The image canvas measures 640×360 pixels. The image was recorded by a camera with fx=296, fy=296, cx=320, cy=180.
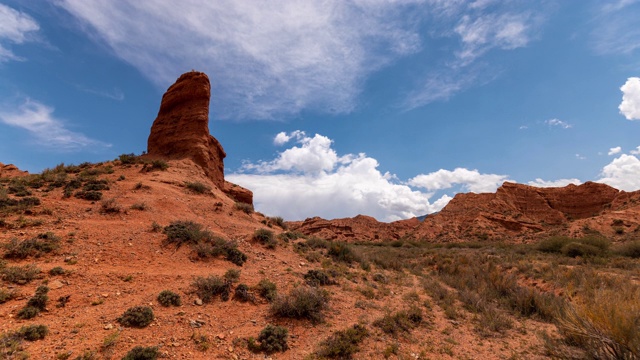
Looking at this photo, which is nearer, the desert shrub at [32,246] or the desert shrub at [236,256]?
the desert shrub at [32,246]

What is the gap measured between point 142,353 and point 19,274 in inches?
173

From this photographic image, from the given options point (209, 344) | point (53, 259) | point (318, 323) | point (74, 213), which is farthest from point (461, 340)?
point (74, 213)

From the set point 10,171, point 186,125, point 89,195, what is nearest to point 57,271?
point 89,195

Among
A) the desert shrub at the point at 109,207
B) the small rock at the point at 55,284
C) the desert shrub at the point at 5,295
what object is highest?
the desert shrub at the point at 109,207

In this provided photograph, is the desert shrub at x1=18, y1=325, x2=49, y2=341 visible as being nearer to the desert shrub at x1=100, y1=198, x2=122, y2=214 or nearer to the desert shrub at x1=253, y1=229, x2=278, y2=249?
the desert shrub at x1=100, y1=198, x2=122, y2=214

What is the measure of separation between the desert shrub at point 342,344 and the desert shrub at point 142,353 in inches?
123

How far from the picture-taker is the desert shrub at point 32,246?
7867 mm

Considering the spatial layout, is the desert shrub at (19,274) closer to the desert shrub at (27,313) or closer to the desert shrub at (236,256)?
the desert shrub at (27,313)

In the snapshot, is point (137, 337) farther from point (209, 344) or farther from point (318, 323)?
point (318, 323)

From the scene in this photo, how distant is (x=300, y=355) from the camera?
620 cm

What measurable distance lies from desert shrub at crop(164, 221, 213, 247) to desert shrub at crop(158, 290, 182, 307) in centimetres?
344

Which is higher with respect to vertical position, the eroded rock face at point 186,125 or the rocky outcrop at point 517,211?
the eroded rock face at point 186,125

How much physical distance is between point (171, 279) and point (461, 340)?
7.98 metres

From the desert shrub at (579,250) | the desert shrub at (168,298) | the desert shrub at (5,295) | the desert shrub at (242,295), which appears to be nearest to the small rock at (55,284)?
the desert shrub at (5,295)
